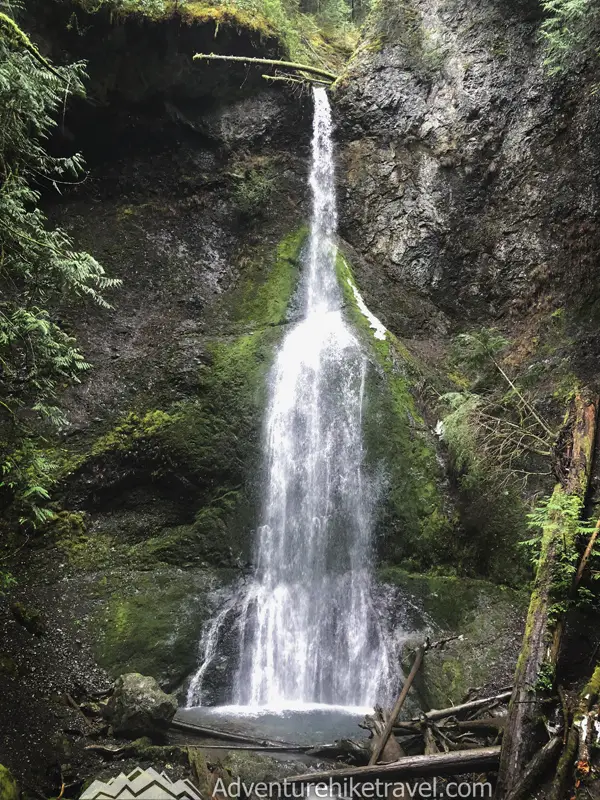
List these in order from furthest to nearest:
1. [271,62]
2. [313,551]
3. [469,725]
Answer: [271,62], [313,551], [469,725]

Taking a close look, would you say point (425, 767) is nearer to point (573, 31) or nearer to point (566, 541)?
point (566, 541)

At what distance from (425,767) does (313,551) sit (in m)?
4.54

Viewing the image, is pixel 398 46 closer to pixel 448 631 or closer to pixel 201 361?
pixel 201 361

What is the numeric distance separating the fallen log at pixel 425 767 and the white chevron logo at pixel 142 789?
1.10 meters

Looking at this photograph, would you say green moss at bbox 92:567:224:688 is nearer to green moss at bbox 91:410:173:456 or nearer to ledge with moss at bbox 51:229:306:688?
ledge with moss at bbox 51:229:306:688

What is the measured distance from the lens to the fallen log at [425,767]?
4.58m

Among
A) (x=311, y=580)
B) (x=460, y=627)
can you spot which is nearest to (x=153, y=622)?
(x=311, y=580)

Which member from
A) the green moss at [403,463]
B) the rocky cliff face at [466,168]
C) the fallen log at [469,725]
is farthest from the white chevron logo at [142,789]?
the rocky cliff face at [466,168]

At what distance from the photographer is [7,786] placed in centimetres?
457

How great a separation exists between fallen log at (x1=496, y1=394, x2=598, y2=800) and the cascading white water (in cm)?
340

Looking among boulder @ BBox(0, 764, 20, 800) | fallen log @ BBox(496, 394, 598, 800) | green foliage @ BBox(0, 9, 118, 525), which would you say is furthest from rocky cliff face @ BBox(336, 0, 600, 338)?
boulder @ BBox(0, 764, 20, 800)

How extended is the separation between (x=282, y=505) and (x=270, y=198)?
28.0 feet

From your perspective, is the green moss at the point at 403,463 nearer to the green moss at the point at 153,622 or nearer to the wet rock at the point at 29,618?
the green moss at the point at 153,622

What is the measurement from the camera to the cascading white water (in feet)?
26.4
